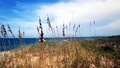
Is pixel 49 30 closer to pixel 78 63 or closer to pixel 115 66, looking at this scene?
pixel 78 63

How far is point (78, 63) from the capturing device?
5.58 m

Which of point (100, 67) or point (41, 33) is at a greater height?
point (41, 33)

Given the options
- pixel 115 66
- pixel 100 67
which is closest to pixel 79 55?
pixel 100 67

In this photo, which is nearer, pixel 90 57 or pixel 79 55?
pixel 79 55

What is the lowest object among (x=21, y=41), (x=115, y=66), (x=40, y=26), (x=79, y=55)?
(x=115, y=66)

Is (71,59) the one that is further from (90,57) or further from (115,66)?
(115,66)

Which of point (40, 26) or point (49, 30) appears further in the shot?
point (49, 30)

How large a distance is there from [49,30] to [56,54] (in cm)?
89

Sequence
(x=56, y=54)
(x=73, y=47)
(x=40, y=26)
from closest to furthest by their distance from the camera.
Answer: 1. (x=40, y=26)
2. (x=56, y=54)
3. (x=73, y=47)

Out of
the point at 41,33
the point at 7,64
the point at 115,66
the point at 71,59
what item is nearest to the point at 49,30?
the point at 41,33

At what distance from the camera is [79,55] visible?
6090 mm

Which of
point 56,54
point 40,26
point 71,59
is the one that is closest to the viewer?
point 40,26

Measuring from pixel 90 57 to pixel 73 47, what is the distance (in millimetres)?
796

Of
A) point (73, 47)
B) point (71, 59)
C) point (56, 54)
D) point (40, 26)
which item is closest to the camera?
point (40, 26)
